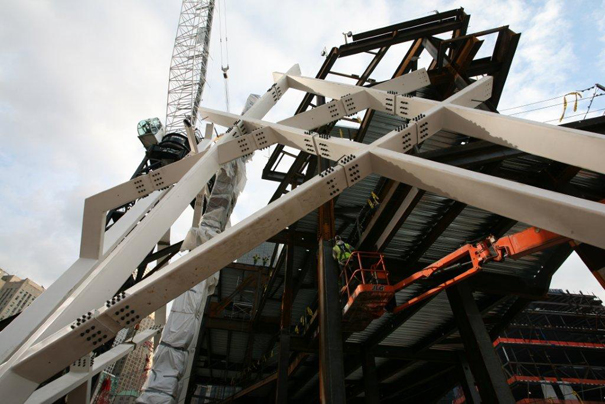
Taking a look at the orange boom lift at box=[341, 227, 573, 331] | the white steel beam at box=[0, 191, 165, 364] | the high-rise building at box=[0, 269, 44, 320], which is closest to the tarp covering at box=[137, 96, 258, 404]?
the orange boom lift at box=[341, 227, 573, 331]

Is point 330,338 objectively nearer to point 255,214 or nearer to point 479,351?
point 255,214

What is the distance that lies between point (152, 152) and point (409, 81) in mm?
9643

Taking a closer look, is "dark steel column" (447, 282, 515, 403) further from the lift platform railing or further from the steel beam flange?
the steel beam flange

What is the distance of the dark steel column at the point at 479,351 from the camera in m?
7.09

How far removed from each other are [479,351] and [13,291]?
364 feet

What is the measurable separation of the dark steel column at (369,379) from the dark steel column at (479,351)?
15.9 ft

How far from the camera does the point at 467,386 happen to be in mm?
11750

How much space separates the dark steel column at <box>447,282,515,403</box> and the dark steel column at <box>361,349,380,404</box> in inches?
190

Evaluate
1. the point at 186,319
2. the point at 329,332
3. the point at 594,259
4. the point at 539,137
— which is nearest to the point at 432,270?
the point at 594,259

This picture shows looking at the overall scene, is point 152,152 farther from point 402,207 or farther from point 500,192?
point 500,192

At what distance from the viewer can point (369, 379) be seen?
39.0 ft

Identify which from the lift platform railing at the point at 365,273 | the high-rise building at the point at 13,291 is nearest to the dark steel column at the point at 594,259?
the lift platform railing at the point at 365,273

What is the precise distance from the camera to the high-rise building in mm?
80625

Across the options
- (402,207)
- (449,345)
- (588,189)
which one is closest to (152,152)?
(402,207)
